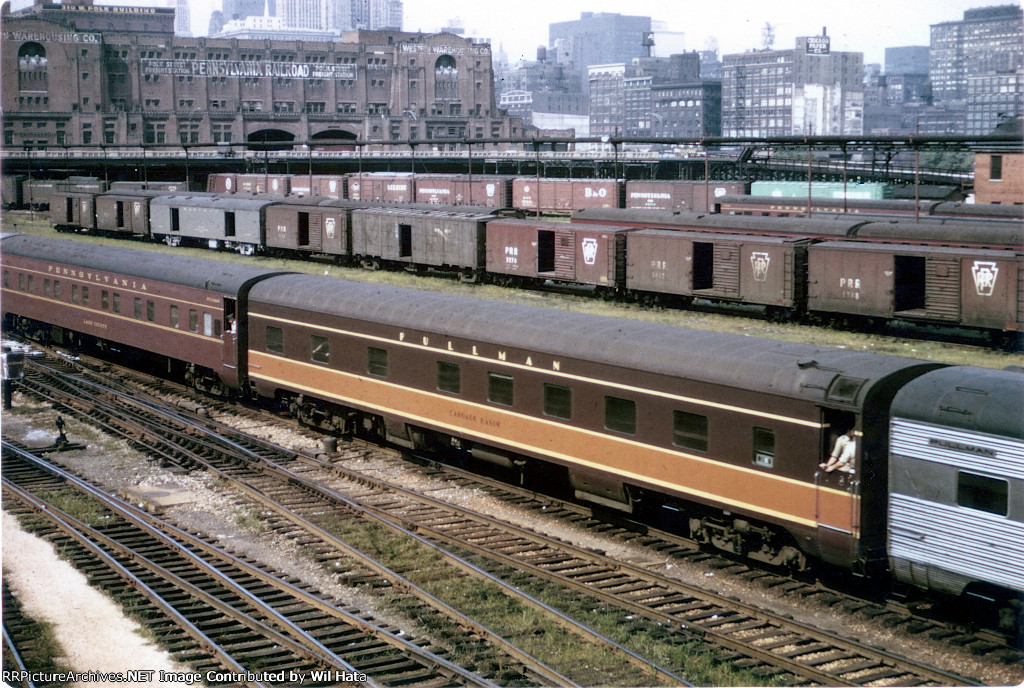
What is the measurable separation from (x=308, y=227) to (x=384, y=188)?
116 feet

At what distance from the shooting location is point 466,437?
1962cm

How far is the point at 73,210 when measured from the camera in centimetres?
6975

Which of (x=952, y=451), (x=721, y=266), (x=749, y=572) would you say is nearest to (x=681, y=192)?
(x=721, y=266)

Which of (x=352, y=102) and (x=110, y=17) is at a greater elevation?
(x=110, y=17)

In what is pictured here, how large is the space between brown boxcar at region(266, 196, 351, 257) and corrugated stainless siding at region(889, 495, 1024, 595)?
39.0 m

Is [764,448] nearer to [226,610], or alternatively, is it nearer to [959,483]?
[959,483]

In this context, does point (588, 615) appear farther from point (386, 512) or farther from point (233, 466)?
point (233, 466)

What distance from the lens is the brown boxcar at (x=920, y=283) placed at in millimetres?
27406

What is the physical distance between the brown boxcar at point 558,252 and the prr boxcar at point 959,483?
943 inches

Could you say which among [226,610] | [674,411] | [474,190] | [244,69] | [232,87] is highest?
[244,69]

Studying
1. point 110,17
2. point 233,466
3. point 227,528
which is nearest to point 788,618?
point 227,528

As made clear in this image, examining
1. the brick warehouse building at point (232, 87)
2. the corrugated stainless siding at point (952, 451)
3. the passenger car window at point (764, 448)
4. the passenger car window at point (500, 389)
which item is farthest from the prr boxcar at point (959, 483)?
the brick warehouse building at point (232, 87)

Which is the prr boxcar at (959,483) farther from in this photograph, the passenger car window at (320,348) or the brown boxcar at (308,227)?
the brown boxcar at (308,227)

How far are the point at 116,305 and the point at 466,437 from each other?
55.0 feet
